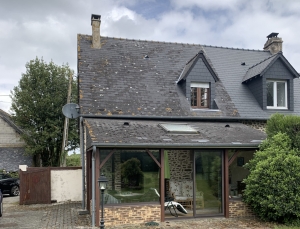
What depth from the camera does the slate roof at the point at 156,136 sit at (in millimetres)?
9867

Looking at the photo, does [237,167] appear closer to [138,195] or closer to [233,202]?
[233,202]

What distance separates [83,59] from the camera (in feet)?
48.0

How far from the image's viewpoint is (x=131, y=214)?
33.0 ft

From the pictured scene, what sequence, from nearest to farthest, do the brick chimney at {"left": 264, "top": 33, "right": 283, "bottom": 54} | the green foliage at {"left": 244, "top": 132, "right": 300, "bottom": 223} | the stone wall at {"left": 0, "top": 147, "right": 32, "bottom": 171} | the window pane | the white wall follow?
the green foliage at {"left": 244, "top": 132, "right": 300, "bottom": 223}, the window pane, the white wall, the brick chimney at {"left": 264, "top": 33, "right": 283, "bottom": 54}, the stone wall at {"left": 0, "top": 147, "right": 32, "bottom": 171}

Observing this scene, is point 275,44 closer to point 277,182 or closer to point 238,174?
point 238,174

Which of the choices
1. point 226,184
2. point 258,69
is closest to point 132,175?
point 226,184

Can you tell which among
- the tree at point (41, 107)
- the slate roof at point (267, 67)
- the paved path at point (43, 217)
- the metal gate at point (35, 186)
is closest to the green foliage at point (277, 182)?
the slate roof at point (267, 67)

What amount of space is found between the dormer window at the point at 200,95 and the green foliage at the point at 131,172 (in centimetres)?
447

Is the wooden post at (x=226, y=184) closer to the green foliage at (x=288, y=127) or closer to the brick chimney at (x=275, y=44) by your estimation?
the green foliage at (x=288, y=127)

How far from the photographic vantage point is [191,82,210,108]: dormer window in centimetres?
1416

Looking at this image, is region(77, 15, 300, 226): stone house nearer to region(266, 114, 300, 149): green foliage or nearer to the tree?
region(266, 114, 300, 149): green foliage

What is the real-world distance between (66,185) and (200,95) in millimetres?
7573

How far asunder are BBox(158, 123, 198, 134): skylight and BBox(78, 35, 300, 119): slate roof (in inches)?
37.8

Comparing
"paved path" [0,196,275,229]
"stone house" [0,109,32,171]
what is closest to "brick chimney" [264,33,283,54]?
"paved path" [0,196,275,229]
